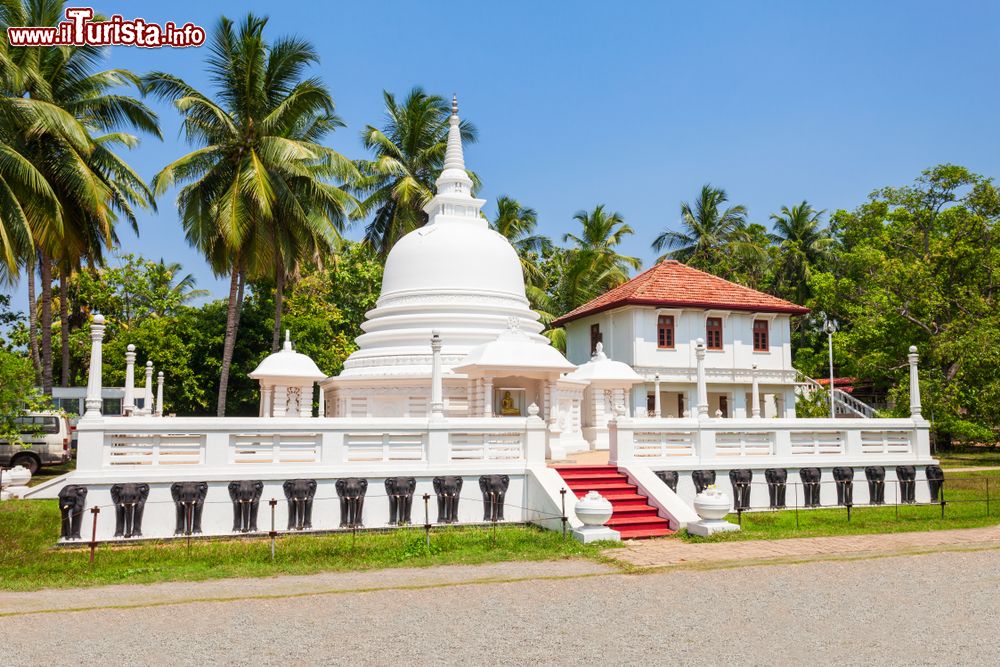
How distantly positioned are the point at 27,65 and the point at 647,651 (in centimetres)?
2889

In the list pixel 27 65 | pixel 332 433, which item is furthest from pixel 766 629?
pixel 27 65

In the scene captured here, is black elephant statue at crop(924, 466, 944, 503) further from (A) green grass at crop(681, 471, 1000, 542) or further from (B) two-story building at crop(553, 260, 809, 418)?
(B) two-story building at crop(553, 260, 809, 418)

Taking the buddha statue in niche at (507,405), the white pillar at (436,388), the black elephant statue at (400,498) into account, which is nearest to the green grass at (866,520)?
the black elephant statue at (400,498)

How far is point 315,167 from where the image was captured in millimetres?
34656

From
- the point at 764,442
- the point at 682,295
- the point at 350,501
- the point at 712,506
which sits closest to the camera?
the point at 712,506

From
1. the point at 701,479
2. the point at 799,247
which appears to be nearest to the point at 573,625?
the point at 701,479

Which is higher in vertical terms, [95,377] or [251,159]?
[251,159]

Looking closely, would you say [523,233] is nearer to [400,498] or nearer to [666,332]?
[666,332]

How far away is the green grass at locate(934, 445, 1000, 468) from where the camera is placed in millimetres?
31038

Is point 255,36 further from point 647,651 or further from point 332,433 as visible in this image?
point 647,651

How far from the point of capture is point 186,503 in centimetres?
1462

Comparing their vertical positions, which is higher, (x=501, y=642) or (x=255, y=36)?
(x=255, y=36)

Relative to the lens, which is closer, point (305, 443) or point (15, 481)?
point (305, 443)

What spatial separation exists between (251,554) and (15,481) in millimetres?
12231
